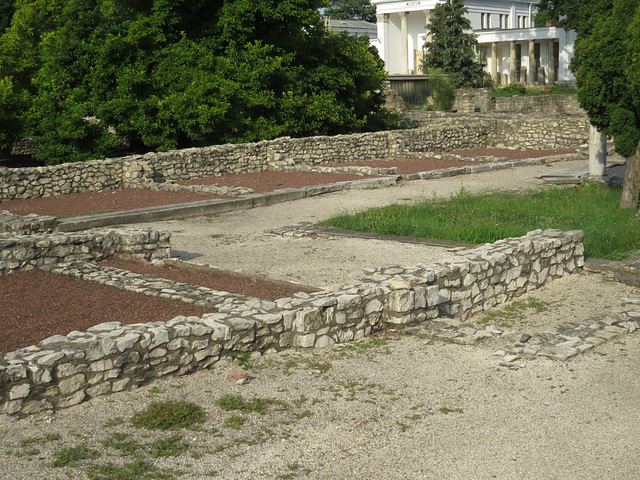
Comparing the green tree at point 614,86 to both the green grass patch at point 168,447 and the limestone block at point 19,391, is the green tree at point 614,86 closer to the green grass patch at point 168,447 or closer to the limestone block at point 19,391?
the green grass patch at point 168,447

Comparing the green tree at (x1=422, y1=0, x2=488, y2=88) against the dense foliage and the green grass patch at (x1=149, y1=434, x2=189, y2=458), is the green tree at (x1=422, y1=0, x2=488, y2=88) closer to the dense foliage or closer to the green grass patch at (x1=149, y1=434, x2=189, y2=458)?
the dense foliage

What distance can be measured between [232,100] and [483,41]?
41.1 m

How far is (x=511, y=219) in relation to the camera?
1353 centimetres

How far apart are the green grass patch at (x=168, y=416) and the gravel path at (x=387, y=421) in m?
0.09

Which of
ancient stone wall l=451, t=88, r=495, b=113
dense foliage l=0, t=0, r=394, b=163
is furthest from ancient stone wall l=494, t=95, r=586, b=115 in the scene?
dense foliage l=0, t=0, r=394, b=163

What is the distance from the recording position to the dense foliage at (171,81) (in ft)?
79.4

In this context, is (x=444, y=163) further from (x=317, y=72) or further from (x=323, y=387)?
(x=323, y=387)

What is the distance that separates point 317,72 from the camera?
2764cm

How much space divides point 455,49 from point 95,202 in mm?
36456

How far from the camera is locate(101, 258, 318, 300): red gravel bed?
9.32 m

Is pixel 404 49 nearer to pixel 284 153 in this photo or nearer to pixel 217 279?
pixel 284 153

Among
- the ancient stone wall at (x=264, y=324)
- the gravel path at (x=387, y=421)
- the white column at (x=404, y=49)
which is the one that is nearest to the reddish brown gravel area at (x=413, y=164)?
the ancient stone wall at (x=264, y=324)

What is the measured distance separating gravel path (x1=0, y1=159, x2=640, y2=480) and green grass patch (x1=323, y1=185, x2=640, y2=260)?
443 centimetres

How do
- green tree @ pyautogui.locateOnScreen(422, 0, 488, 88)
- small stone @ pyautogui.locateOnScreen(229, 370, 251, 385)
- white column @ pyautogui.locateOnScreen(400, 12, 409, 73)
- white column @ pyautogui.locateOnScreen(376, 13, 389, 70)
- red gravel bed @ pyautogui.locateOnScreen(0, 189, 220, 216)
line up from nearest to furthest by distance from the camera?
small stone @ pyautogui.locateOnScreen(229, 370, 251, 385) → red gravel bed @ pyautogui.locateOnScreen(0, 189, 220, 216) → green tree @ pyautogui.locateOnScreen(422, 0, 488, 88) → white column @ pyautogui.locateOnScreen(376, 13, 389, 70) → white column @ pyautogui.locateOnScreen(400, 12, 409, 73)
